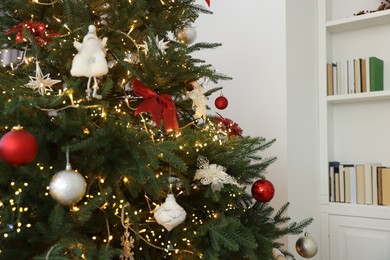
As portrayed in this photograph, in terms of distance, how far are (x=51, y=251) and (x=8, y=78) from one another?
493 millimetres

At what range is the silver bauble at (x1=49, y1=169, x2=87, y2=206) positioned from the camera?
0.73m

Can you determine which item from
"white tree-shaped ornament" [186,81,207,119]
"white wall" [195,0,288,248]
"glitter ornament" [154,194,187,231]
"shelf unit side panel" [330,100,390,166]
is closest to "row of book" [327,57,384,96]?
"shelf unit side panel" [330,100,390,166]

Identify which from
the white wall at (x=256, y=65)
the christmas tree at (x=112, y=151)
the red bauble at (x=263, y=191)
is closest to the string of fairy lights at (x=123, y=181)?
A: the christmas tree at (x=112, y=151)

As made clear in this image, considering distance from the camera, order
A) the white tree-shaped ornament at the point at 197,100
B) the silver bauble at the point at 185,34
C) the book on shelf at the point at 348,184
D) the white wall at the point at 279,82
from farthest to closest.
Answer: the book on shelf at the point at 348,184
the white wall at the point at 279,82
the silver bauble at the point at 185,34
the white tree-shaped ornament at the point at 197,100

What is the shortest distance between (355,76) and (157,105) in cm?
146

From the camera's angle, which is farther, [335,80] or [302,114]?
[335,80]

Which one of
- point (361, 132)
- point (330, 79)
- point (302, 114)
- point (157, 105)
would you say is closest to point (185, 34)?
point (157, 105)

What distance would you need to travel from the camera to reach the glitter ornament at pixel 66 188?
2.40 ft

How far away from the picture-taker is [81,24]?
103 centimetres

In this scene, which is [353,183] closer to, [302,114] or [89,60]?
[302,114]

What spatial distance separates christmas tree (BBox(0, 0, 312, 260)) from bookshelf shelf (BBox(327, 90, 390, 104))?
104cm

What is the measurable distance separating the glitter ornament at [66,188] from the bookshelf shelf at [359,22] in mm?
1777

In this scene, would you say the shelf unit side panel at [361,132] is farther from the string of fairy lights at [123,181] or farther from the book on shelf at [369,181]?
the string of fairy lights at [123,181]

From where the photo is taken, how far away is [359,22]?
213cm
